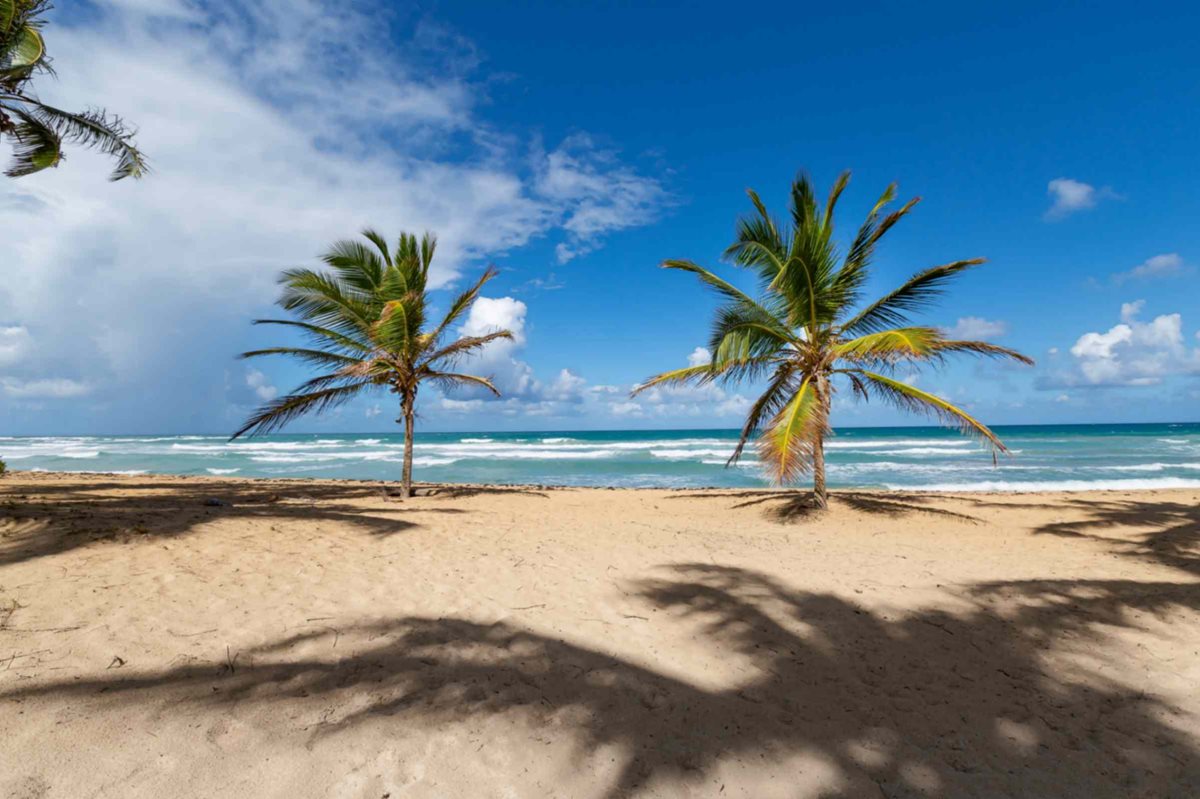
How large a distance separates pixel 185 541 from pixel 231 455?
3803 cm

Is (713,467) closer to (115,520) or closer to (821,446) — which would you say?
(821,446)

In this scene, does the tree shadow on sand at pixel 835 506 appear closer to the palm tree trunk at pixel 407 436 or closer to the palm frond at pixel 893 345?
the palm frond at pixel 893 345

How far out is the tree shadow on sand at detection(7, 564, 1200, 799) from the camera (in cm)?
272

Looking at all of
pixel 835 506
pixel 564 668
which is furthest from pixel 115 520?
pixel 835 506

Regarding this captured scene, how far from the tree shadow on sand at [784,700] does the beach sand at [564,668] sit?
0.02 m

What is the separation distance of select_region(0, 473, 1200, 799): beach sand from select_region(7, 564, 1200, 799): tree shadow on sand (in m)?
0.02

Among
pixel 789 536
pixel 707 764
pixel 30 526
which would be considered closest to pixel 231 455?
pixel 30 526

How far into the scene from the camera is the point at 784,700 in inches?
133

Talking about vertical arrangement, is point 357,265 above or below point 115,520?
above

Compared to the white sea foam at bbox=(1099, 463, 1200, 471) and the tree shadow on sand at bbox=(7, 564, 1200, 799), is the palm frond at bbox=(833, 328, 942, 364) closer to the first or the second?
the tree shadow on sand at bbox=(7, 564, 1200, 799)

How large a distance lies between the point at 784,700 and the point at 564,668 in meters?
1.40

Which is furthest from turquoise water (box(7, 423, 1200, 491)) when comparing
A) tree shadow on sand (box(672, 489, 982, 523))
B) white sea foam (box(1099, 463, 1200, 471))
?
tree shadow on sand (box(672, 489, 982, 523))

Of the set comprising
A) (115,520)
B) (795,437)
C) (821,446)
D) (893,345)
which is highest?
(893,345)

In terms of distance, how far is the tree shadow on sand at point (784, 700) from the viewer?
2.72m
